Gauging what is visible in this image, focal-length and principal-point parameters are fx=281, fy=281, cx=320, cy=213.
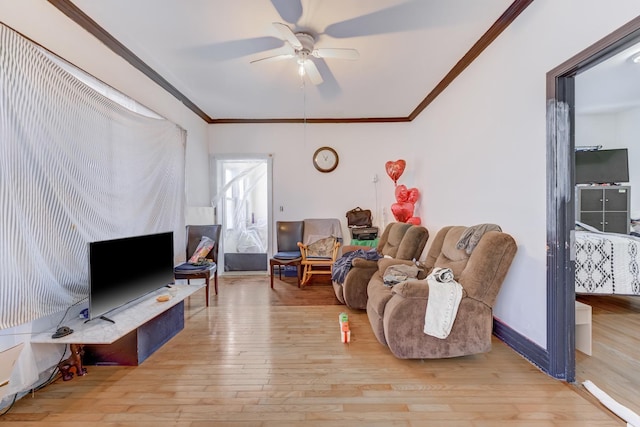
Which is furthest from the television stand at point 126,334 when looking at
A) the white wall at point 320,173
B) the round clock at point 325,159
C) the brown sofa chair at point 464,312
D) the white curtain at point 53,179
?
the round clock at point 325,159

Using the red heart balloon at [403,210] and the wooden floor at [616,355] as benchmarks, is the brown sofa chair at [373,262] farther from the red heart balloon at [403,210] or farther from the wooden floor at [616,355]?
the wooden floor at [616,355]

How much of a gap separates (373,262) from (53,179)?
2810 mm

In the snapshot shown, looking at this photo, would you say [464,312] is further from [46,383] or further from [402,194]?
[46,383]

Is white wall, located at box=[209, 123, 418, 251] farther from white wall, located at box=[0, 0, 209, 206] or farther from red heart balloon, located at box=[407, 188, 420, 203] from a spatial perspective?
white wall, located at box=[0, 0, 209, 206]

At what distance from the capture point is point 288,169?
16.3 ft

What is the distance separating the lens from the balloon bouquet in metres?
4.34

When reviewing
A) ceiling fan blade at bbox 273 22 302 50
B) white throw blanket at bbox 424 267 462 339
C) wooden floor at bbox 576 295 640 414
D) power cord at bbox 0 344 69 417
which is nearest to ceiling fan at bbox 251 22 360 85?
ceiling fan blade at bbox 273 22 302 50

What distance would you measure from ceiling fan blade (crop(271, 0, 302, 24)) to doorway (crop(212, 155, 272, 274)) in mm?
2786

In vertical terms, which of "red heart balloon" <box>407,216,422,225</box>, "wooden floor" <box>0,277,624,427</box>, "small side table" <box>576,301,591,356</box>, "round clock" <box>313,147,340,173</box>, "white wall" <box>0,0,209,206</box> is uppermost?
"white wall" <box>0,0,209,206</box>

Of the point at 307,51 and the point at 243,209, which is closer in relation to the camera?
the point at 307,51

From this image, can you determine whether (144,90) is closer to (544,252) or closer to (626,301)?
(544,252)

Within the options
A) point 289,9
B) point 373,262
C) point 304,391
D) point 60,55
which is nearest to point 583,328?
point 373,262

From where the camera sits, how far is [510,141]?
2.34 meters

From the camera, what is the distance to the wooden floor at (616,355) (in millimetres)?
1793
